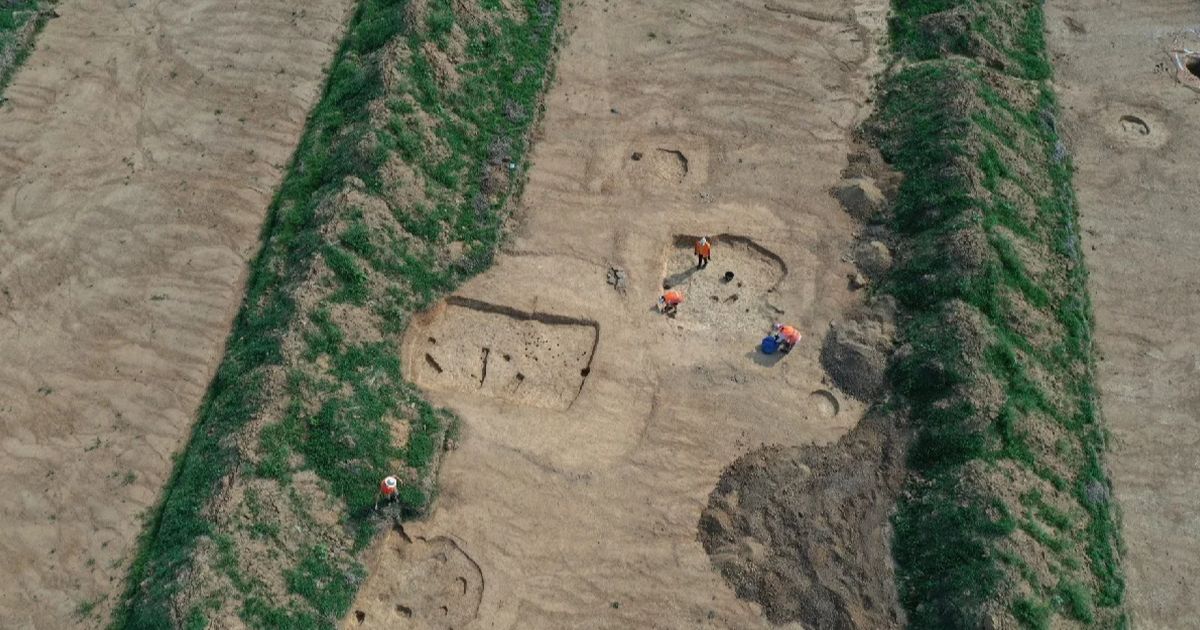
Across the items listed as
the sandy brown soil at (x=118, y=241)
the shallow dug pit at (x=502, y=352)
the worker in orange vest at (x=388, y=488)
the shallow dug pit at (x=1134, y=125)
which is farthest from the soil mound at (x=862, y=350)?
the sandy brown soil at (x=118, y=241)

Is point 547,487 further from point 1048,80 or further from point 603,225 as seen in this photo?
point 1048,80

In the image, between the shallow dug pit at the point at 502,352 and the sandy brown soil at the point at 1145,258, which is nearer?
the sandy brown soil at the point at 1145,258

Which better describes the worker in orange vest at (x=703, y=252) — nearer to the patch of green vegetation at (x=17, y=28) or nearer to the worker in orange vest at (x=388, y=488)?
the worker in orange vest at (x=388, y=488)

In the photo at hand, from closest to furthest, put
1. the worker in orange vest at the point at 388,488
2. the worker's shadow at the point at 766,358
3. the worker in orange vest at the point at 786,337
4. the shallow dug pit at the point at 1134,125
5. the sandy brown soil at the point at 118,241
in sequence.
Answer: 1. the worker in orange vest at the point at 388,488
2. the sandy brown soil at the point at 118,241
3. the worker in orange vest at the point at 786,337
4. the worker's shadow at the point at 766,358
5. the shallow dug pit at the point at 1134,125

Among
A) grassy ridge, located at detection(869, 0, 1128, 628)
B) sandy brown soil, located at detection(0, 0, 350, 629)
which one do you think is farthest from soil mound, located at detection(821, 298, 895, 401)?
sandy brown soil, located at detection(0, 0, 350, 629)


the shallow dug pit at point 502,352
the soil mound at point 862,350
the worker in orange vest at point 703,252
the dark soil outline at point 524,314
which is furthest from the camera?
the worker in orange vest at point 703,252

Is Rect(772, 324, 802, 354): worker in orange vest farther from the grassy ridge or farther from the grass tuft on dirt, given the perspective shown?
the grass tuft on dirt

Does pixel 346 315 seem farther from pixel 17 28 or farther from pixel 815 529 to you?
pixel 17 28
